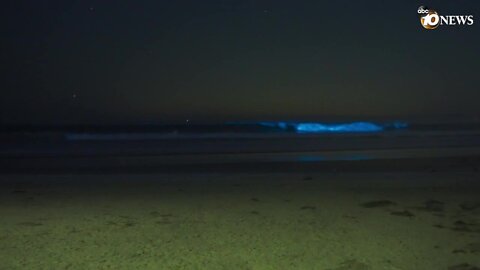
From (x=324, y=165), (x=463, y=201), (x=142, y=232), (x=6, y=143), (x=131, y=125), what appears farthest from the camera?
(x=131, y=125)

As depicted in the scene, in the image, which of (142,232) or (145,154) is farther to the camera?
(145,154)

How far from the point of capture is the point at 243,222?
5988 mm

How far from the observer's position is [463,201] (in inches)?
273

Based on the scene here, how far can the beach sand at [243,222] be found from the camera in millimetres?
4773

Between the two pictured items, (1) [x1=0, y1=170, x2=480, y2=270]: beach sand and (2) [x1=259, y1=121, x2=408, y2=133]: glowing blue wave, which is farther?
(2) [x1=259, y1=121, x2=408, y2=133]: glowing blue wave

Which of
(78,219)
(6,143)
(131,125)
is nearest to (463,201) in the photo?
(78,219)

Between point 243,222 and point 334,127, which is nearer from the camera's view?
point 243,222

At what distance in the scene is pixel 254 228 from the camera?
5746 millimetres

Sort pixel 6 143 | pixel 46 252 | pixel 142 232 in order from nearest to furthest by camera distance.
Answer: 1. pixel 46 252
2. pixel 142 232
3. pixel 6 143

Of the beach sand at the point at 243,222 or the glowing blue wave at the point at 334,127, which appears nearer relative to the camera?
the beach sand at the point at 243,222

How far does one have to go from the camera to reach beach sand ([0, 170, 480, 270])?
4773 millimetres

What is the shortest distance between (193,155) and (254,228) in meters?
6.09

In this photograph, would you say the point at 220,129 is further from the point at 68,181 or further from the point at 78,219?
the point at 78,219

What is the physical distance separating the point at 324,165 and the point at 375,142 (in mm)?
3806
